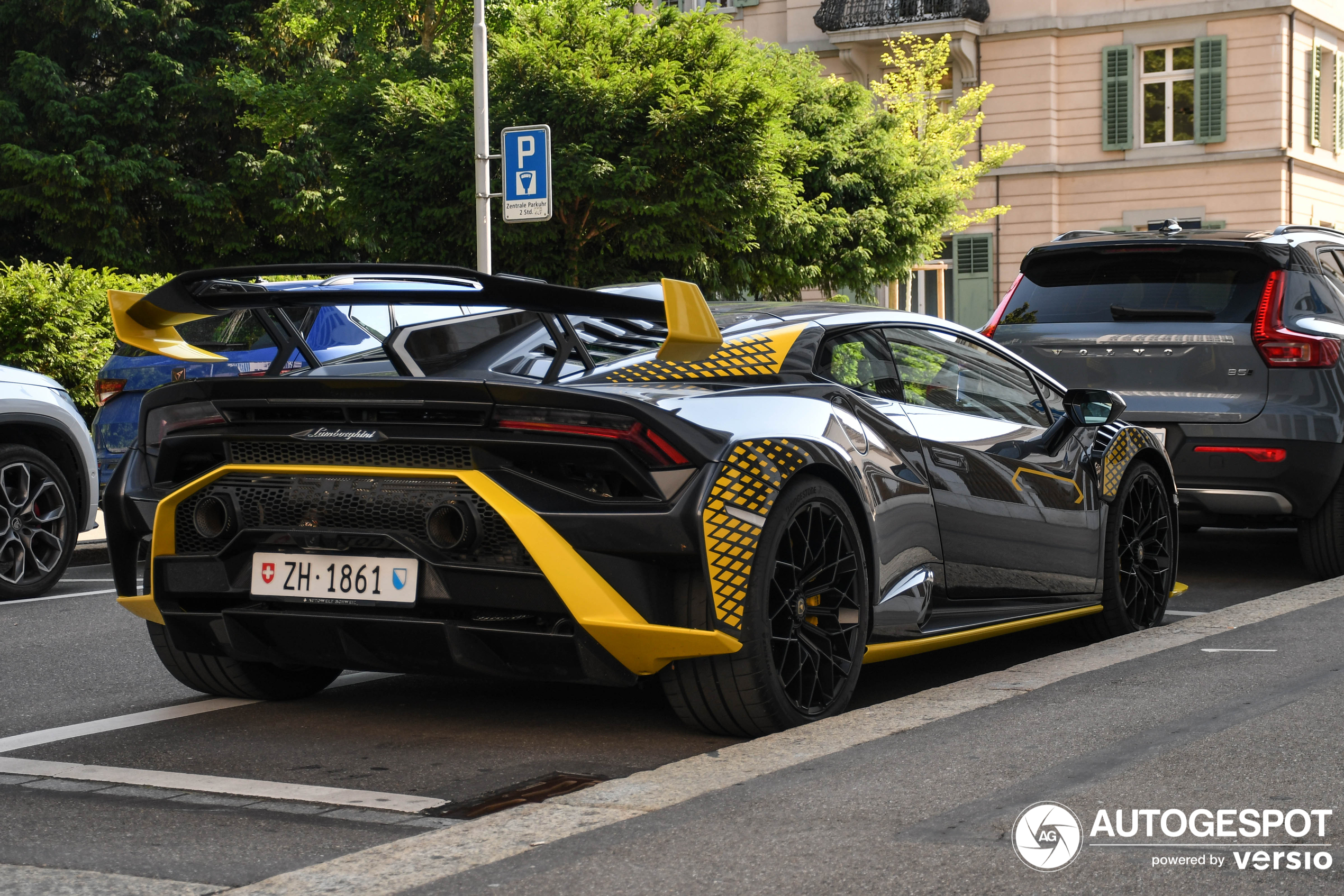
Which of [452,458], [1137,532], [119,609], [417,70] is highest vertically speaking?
[417,70]

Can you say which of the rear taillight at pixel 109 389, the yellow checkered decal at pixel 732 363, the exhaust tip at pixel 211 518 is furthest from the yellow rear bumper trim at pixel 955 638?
the rear taillight at pixel 109 389

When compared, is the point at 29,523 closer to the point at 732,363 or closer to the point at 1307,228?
the point at 732,363

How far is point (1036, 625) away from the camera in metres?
5.91

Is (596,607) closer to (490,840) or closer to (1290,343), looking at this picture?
(490,840)

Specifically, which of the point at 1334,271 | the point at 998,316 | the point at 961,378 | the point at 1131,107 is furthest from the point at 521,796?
the point at 1131,107

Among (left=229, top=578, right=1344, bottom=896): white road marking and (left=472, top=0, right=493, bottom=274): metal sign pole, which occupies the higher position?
(left=472, top=0, right=493, bottom=274): metal sign pole

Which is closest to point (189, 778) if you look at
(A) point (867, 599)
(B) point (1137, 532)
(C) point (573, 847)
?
(C) point (573, 847)

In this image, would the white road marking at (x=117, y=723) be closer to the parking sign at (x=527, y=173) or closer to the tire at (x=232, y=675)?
the tire at (x=232, y=675)

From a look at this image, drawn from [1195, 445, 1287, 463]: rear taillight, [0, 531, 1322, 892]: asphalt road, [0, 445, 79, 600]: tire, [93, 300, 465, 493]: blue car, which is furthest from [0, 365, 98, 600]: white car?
[1195, 445, 1287, 463]: rear taillight

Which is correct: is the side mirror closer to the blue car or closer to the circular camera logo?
the circular camera logo

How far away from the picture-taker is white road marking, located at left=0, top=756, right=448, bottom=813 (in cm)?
406

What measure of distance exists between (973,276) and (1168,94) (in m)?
5.82

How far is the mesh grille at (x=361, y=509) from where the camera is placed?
14.4ft

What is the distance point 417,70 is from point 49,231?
12.4m
